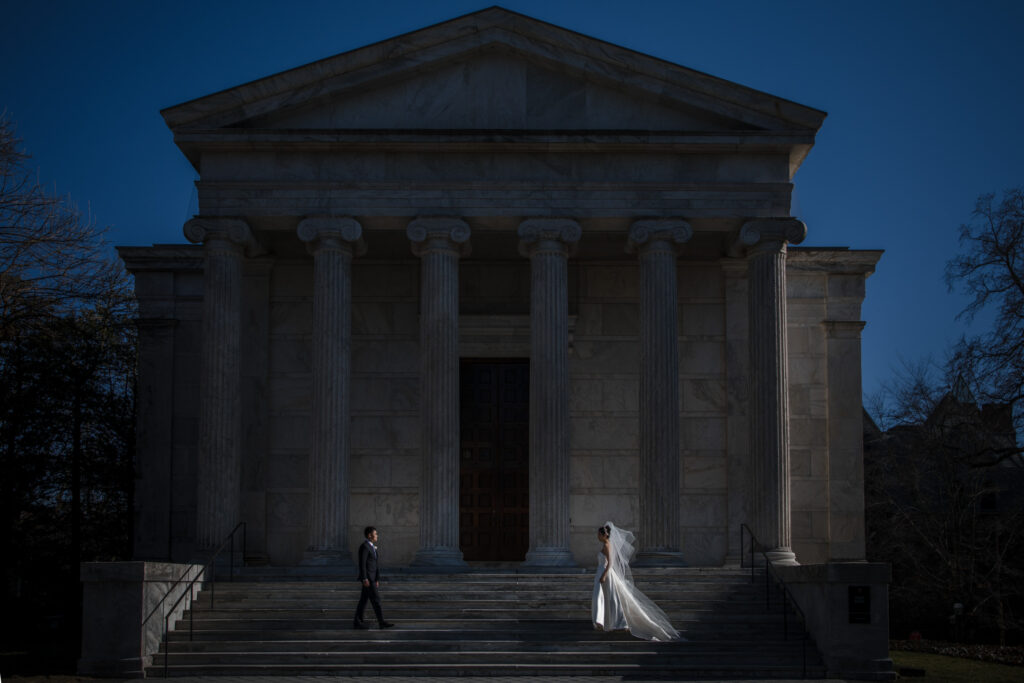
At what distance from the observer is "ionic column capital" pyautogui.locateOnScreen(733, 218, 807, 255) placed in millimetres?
24734

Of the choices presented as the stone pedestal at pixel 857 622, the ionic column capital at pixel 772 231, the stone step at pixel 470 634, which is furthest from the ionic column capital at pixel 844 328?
the stone pedestal at pixel 857 622

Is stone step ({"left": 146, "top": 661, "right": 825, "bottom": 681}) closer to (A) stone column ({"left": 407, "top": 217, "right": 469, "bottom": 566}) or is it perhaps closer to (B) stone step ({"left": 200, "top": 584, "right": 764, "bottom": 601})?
(B) stone step ({"left": 200, "top": 584, "right": 764, "bottom": 601})

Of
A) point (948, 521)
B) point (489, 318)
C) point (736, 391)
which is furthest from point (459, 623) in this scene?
point (948, 521)

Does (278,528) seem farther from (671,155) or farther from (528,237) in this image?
(671,155)

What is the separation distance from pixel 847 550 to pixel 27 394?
19.1 m

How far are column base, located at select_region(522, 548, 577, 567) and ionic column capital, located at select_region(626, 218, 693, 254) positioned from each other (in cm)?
646

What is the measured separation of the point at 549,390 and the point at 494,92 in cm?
633

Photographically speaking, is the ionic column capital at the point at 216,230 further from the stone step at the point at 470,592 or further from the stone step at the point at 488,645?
the stone step at the point at 488,645

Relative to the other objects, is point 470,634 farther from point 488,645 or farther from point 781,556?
point 781,556

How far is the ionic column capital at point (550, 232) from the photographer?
24.7 meters

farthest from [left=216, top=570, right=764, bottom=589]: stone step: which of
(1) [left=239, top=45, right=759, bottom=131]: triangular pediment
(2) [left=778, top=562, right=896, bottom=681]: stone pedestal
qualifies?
(1) [left=239, top=45, right=759, bottom=131]: triangular pediment

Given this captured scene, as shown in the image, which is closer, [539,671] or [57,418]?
[539,671]

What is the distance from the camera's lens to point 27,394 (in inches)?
1107

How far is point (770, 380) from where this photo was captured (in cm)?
2455
